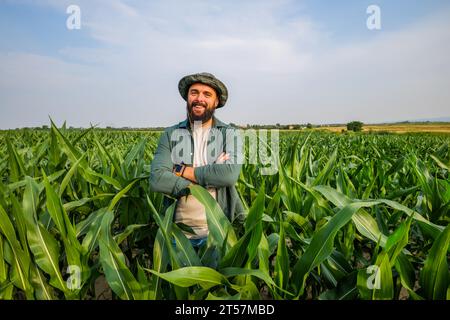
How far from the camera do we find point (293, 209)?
1.60m

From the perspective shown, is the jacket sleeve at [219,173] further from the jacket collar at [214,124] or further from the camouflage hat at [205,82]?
the camouflage hat at [205,82]

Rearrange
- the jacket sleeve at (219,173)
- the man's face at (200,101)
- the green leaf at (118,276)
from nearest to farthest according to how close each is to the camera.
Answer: the green leaf at (118,276)
the jacket sleeve at (219,173)
the man's face at (200,101)

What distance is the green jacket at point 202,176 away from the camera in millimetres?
1558

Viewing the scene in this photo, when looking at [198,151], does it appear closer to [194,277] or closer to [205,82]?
[205,82]

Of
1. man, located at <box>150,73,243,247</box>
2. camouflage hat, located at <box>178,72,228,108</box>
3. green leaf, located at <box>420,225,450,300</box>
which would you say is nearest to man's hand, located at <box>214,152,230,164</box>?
man, located at <box>150,73,243,247</box>

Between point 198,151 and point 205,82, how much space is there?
379mm

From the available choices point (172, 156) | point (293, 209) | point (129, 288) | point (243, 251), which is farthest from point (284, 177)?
point (129, 288)

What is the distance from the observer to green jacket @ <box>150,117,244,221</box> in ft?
5.11

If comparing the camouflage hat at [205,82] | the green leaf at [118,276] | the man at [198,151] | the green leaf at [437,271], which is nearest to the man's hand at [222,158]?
the man at [198,151]

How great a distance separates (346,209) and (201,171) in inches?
30.6

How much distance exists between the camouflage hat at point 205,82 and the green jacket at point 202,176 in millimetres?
145

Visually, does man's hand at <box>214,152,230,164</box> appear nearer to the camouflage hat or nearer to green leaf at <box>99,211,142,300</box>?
the camouflage hat

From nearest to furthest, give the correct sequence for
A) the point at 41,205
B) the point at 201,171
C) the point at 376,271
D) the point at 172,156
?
the point at 376,271
the point at 41,205
the point at 201,171
the point at 172,156
